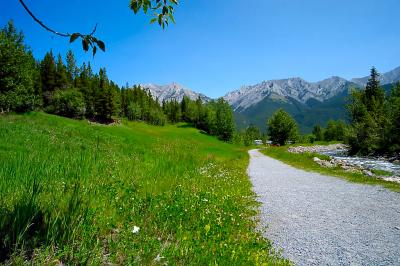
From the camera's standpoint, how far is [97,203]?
6.05 m

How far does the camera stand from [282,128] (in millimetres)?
107188

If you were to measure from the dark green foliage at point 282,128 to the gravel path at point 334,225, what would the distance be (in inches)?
3751

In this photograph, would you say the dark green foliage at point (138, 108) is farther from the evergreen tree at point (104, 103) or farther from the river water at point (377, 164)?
the river water at point (377, 164)

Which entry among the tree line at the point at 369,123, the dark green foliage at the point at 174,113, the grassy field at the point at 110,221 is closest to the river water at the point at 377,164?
the tree line at the point at 369,123

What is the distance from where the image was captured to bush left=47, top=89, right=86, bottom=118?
302 ft

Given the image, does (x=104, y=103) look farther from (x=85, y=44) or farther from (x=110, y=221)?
(x=85, y=44)

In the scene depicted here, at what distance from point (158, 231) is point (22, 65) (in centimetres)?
6000

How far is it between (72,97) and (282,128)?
251 feet

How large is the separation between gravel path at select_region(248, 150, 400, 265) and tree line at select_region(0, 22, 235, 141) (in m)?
52.5

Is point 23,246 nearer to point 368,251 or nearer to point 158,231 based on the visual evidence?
point 158,231

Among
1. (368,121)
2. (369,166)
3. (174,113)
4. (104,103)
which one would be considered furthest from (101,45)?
(174,113)

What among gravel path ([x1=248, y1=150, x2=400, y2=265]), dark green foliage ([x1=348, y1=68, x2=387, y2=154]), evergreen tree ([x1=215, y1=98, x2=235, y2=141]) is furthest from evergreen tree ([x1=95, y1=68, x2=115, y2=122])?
gravel path ([x1=248, y1=150, x2=400, y2=265])

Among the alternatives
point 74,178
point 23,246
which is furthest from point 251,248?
point 74,178

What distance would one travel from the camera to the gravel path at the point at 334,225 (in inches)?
229
